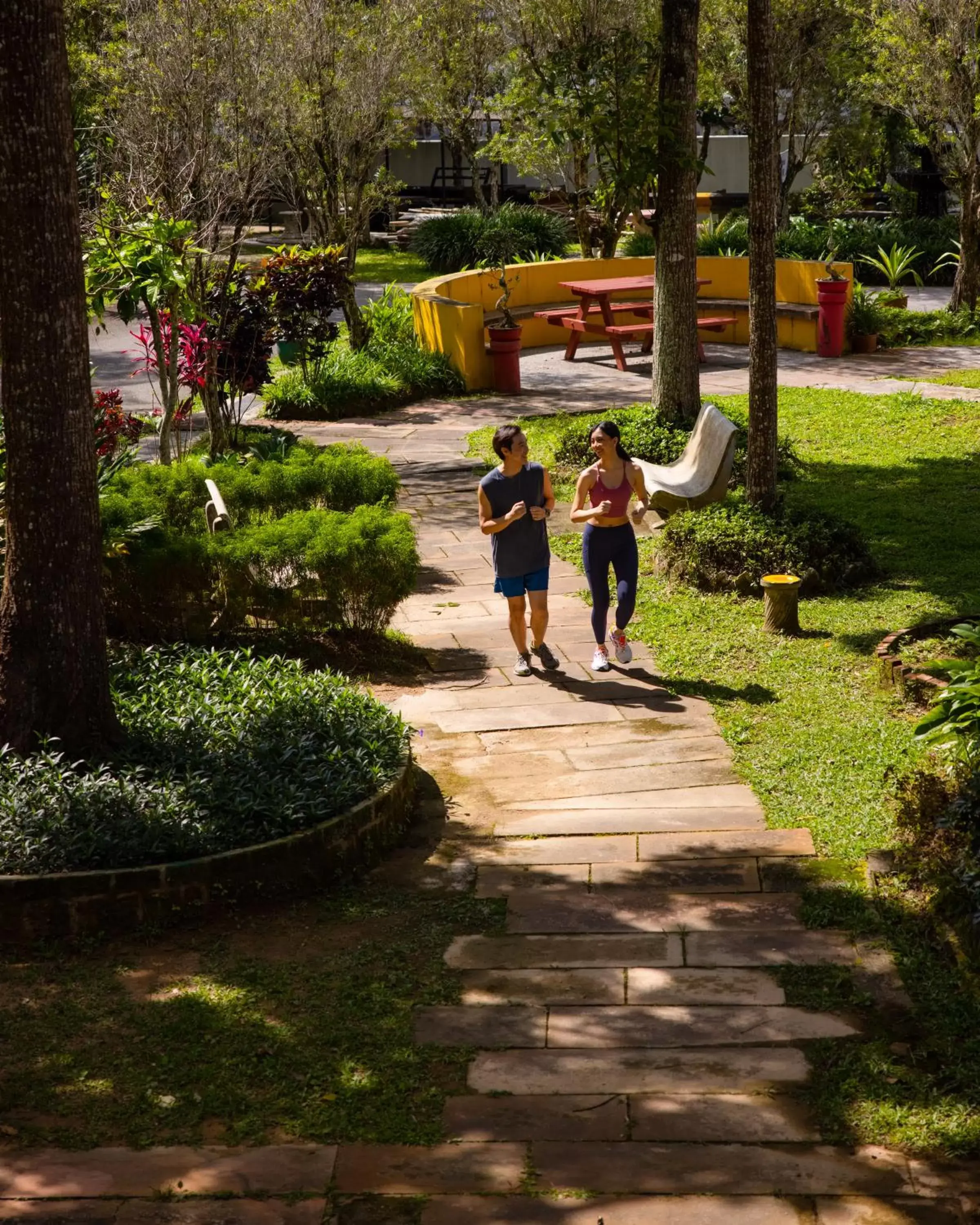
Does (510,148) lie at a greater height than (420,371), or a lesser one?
greater

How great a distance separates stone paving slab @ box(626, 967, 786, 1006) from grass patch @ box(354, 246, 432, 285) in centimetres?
2222

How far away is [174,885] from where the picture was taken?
5703mm

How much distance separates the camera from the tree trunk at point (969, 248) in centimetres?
2070

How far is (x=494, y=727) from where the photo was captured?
7773 millimetres

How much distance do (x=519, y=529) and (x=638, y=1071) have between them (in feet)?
14.6

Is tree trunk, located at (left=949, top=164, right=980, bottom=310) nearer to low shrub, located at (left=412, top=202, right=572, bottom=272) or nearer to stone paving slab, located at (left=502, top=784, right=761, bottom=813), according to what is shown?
low shrub, located at (left=412, top=202, right=572, bottom=272)

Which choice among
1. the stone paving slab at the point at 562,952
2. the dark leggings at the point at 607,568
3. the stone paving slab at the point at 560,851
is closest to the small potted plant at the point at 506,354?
the dark leggings at the point at 607,568

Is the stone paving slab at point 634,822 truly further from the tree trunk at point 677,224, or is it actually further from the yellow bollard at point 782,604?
the tree trunk at point 677,224

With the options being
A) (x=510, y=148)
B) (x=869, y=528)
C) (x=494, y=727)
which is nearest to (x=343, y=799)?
(x=494, y=727)

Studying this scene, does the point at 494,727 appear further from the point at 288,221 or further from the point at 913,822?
the point at 288,221

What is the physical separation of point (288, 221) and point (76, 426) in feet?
98.8

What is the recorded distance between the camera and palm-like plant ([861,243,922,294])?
22.9 m

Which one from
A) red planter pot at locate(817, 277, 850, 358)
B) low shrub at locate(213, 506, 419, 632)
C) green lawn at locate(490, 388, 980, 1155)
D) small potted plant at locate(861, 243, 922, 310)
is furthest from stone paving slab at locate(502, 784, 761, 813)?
small potted plant at locate(861, 243, 922, 310)

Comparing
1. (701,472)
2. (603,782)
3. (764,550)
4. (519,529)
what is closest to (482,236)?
(701,472)
